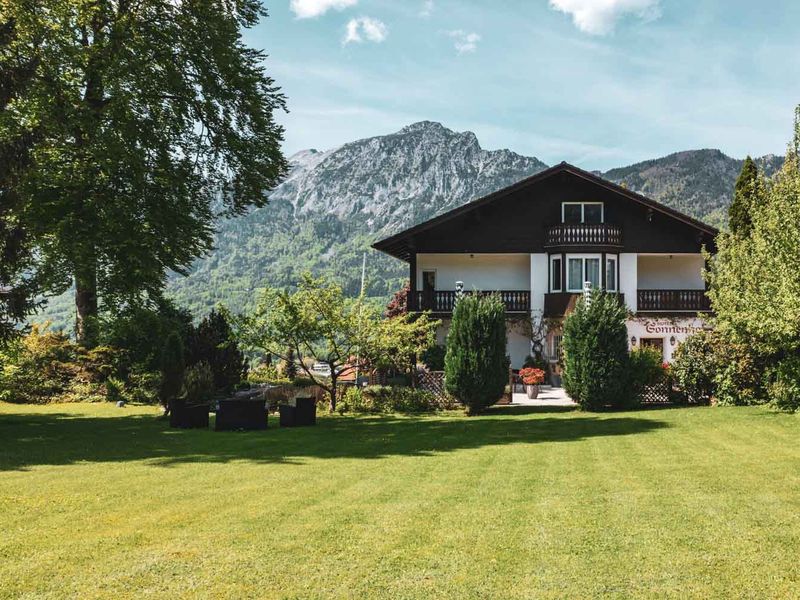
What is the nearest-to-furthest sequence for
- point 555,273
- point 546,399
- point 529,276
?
point 546,399 → point 555,273 → point 529,276

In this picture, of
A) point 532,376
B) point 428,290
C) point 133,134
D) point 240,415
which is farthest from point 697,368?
point 133,134

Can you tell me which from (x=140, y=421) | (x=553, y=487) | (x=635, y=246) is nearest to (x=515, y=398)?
(x=635, y=246)

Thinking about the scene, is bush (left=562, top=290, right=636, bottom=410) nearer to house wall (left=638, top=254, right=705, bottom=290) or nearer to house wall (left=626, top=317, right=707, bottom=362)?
house wall (left=626, top=317, right=707, bottom=362)

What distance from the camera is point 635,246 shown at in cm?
3500

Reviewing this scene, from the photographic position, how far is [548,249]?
34719 millimetres

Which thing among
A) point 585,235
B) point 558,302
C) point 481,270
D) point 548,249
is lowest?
point 558,302

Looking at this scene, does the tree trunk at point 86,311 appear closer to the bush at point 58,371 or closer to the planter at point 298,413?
the bush at point 58,371

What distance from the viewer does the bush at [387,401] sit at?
2392 centimetres

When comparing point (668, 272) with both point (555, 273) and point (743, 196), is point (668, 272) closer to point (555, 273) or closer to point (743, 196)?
point (555, 273)

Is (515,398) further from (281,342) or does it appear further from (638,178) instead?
(638,178)

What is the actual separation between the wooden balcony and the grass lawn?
18.6m

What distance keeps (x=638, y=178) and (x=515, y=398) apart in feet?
593

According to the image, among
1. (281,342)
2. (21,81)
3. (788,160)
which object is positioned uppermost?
(21,81)

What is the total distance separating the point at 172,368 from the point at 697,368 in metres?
15.8
